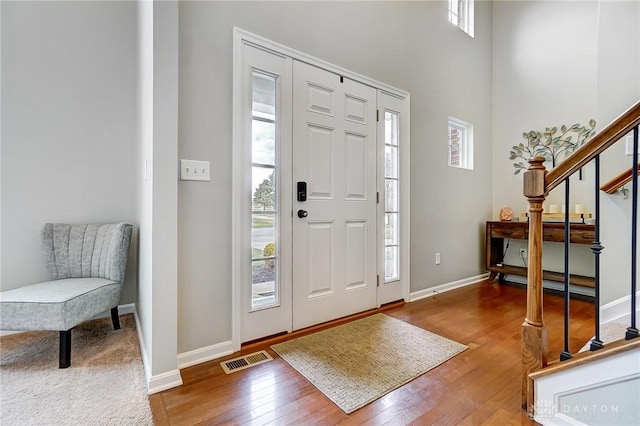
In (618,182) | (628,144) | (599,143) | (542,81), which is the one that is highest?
(542,81)

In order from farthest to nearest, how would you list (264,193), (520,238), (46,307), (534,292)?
(520,238) < (264,193) < (46,307) < (534,292)

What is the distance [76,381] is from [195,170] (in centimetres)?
135

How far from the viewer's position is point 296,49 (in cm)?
226

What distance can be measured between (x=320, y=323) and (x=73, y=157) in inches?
98.9

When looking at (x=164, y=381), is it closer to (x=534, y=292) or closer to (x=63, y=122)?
(x=534, y=292)

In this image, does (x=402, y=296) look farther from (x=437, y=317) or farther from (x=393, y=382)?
(x=393, y=382)

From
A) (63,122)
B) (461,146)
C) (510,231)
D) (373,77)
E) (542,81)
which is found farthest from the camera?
(461,146)

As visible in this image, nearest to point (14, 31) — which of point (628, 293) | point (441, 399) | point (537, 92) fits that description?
point (441, 399)

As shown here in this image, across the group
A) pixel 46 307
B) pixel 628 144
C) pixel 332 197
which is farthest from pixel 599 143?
pixel 46 307

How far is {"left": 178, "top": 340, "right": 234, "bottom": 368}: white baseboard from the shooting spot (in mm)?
1778

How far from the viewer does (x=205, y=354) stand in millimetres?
1850

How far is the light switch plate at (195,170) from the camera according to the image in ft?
5.83

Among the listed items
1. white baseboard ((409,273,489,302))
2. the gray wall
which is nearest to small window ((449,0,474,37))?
the gray wall

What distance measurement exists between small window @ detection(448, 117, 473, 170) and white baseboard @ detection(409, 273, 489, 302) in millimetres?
1459
